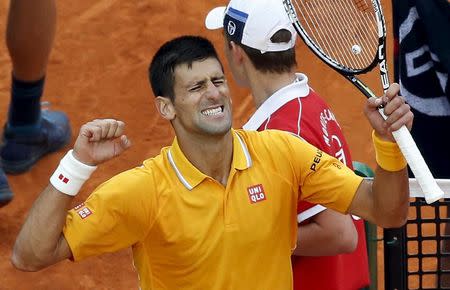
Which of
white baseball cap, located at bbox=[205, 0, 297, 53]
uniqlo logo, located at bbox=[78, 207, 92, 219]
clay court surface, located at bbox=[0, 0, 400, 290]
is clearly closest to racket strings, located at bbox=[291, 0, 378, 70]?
white baseball cap, located at bbox=[205, 0, 297, 53]

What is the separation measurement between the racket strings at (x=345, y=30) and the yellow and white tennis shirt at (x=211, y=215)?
1.18 feet

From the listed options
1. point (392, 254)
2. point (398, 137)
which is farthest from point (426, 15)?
point (398, 137)

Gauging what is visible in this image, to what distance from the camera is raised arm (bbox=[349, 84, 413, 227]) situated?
11.0 feet

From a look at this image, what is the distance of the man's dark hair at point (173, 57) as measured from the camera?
3.67m

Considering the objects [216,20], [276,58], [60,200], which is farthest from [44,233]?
[216,20]

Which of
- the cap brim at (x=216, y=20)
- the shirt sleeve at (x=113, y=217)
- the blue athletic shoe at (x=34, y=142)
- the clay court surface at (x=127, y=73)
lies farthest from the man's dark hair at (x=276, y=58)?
the clay court surface at (x=127, y=73)

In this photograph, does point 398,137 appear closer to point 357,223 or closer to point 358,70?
point 358,70

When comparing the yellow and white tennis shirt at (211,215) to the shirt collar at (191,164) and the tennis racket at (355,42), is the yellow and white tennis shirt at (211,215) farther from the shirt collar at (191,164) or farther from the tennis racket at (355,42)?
the tennis racket at (355,42)

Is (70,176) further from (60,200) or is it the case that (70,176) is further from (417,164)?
(417,164)

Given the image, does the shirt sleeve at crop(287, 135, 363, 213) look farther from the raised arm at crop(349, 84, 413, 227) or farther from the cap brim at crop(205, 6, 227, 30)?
the cap brim at crop(205, 6, 227, 30)

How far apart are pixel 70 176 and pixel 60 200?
7 centimetres

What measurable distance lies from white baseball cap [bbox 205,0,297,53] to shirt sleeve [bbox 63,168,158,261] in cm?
84

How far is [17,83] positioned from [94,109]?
3.51ft

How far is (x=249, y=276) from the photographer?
354cm
